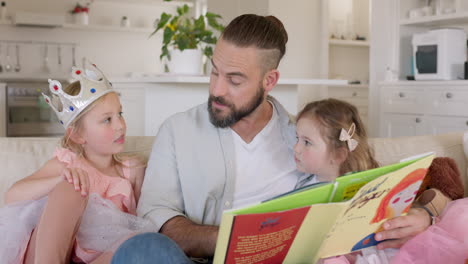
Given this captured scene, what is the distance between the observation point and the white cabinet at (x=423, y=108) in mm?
3947

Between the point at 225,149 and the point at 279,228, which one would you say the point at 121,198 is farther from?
the point at 279,228

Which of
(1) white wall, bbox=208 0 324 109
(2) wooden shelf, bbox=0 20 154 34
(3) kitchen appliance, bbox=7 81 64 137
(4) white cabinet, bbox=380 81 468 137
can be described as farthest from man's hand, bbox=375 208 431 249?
(2) wooden shelf, bbox=0 20 154 34

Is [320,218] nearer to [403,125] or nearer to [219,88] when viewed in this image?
[219,88]

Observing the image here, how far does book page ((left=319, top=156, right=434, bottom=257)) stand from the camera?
112 cm

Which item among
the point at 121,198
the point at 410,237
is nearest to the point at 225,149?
the point at 121,198

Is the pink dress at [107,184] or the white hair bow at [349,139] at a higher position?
the white hair bow at [349,139]

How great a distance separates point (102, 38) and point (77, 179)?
6.10 m

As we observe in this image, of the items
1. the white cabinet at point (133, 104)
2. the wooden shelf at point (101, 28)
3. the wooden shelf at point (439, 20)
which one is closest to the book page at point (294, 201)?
the white cabinet at point (133, 104)

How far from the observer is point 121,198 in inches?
66.8

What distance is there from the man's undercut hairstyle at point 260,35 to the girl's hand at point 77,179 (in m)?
0.58

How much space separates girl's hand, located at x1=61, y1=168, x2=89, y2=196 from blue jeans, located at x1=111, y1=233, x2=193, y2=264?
414mm

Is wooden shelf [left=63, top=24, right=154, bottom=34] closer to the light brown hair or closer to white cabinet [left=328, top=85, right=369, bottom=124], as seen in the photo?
white cabinet [left=328, top=85, right=369, bottom=124]

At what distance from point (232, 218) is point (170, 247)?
0.78 ft

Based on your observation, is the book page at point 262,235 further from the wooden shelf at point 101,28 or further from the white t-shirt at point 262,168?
the wooden shelf at point 101,28
